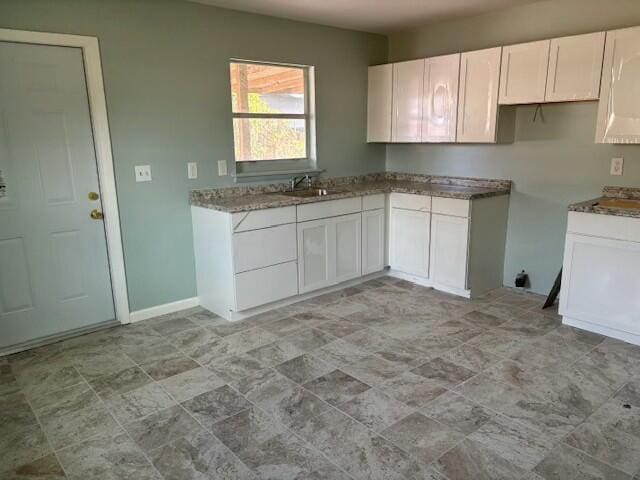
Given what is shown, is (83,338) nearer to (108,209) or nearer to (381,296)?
(108,209)

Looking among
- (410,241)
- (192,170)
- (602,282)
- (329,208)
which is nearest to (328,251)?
(329,208)

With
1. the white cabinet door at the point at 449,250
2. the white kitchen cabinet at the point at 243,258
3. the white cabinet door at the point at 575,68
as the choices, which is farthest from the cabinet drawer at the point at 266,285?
the white cabinet door at the point at 575,68

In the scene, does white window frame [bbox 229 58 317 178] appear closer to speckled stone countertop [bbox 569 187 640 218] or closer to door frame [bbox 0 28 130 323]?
door frame [bbox 0 28 130 323]

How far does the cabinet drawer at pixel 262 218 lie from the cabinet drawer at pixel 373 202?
2.71 ft

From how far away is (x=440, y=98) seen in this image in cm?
417

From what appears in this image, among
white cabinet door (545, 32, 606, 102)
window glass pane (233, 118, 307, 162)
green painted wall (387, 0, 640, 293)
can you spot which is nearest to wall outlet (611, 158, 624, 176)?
green painted wall (387, 0, 640, 293)

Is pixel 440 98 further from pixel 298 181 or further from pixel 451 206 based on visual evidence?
pixel 298 181

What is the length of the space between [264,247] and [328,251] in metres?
0.68

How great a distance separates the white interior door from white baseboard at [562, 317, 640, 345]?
3447 millimetres

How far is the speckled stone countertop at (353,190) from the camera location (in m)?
3.63

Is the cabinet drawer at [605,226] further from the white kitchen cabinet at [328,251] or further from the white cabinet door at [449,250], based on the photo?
the white kitchen cabinet at [328,251]

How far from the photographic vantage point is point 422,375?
9.04 ft

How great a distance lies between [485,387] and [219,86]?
9.62ft

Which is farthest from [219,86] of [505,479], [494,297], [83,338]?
[505,479]
